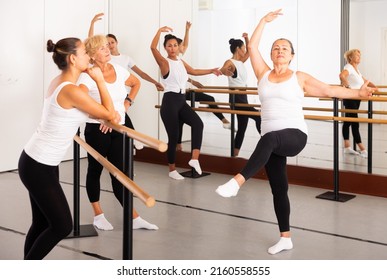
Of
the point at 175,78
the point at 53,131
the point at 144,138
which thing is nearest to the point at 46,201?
the point at 53,131

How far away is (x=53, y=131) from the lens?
3139mm

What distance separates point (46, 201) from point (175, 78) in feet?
12.6

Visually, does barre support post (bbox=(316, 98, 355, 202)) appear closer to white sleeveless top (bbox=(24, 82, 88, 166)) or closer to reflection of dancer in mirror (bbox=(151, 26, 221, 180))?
reflection of dancer in mirror (bbox=(151, 26, 221, 180))

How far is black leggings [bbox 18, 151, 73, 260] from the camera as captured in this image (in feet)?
10.3

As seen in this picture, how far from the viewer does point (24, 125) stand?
7.46 metres

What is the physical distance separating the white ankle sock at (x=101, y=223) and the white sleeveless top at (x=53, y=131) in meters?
1.60

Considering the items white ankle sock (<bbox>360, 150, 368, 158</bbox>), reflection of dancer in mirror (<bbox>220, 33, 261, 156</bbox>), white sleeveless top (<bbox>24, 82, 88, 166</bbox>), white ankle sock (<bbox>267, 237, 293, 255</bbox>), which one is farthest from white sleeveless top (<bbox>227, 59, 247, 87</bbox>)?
white sleeveless top (<bbox>24, 82, 88, 166</bbox>)

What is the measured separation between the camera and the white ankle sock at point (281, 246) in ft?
13.3

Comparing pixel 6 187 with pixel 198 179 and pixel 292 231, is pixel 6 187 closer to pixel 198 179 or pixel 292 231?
pixel 198 179

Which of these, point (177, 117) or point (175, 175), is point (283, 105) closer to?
point (177, 117)

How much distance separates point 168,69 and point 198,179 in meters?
1.34

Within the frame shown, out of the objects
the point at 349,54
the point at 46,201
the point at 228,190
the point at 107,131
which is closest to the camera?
the point at 46,201

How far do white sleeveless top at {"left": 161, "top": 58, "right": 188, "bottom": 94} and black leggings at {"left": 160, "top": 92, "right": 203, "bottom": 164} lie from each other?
0.06m

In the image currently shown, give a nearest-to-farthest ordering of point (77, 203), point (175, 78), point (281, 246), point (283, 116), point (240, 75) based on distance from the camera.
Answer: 1. point (283, 116)
2. point (281, 246)
3. point (77, 203)
4. point (175, 78)
5. point (240, 75)
